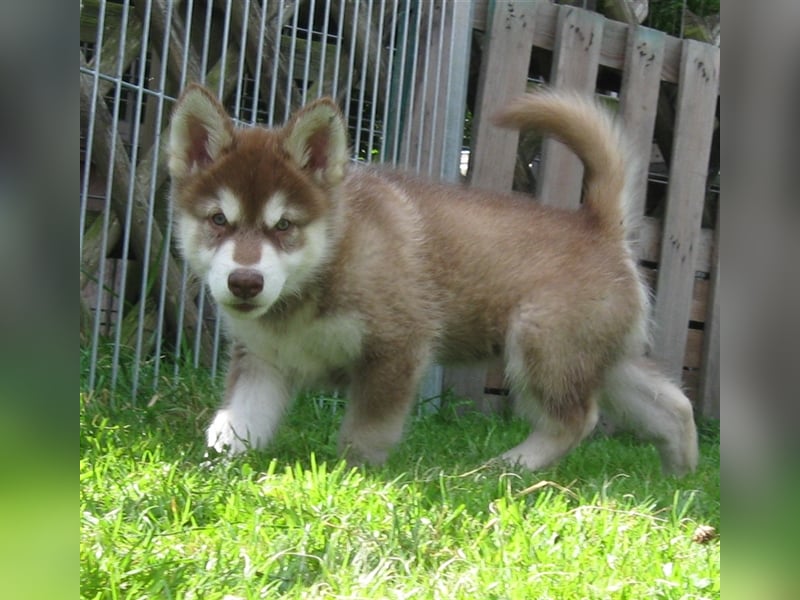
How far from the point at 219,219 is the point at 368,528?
140 cm

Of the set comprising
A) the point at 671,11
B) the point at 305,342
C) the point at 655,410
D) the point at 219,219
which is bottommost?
the point at 655,410

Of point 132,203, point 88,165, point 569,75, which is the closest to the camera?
point 88,165

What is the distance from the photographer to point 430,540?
84.2 inches

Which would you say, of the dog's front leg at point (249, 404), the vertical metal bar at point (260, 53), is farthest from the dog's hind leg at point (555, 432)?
the vertical metal bar at point (260, 53)

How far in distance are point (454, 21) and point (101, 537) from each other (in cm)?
366

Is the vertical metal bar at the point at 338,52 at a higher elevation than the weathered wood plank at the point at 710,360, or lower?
higher

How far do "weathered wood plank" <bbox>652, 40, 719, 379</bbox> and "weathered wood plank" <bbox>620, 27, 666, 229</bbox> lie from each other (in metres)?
0.21

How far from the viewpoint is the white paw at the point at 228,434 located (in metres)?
3.19

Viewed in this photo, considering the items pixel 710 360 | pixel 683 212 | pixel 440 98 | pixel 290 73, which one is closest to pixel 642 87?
pixel 683 212

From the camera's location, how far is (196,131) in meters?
3.31

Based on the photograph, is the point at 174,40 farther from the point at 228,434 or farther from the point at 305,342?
the point at 228,434

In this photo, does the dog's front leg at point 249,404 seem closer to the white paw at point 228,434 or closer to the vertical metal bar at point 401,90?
the white paw at point 228,434

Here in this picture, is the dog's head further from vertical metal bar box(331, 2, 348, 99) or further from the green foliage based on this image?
the green foliage

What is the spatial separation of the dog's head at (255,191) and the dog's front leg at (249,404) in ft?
1.27
